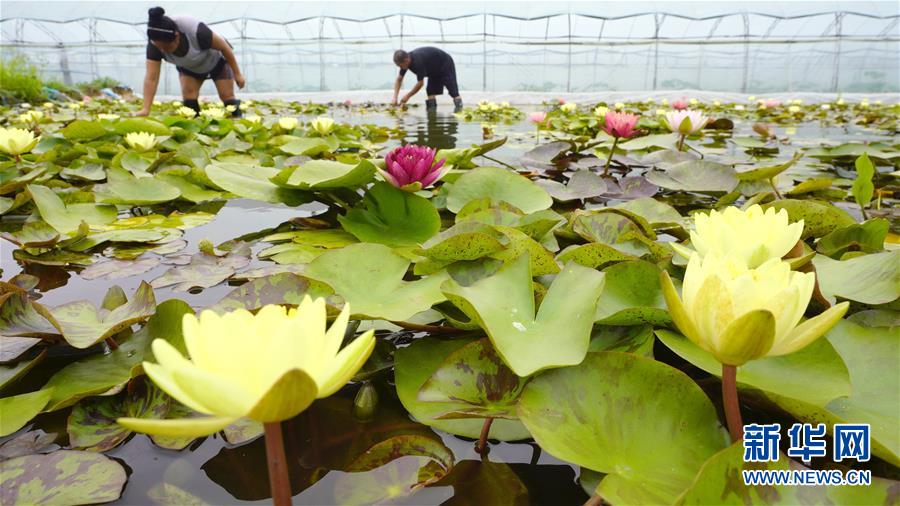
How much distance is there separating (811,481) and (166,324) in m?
0.62

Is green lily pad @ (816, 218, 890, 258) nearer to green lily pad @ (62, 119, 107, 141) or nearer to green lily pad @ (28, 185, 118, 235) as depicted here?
green lily pad @ (28, 185, 118, 235)

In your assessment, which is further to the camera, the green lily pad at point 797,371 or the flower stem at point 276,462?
the green lily pad at point 797,371

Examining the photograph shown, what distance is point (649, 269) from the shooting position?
63 centimetres

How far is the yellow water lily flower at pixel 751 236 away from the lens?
0.54 m

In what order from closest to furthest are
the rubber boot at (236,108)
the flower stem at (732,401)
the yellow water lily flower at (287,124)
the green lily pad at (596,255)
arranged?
the flower stem at (732,401) < the green lily pad at (596,255) < the yellow water lily flower at (287,124) < the rubber boot at (236,108)

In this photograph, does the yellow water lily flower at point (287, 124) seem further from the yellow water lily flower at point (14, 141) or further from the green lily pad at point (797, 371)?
the green lily pad at point (797, 371)

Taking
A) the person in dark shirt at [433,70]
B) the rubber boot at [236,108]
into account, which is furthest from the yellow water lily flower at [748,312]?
the person in dark shirt at [433,70]

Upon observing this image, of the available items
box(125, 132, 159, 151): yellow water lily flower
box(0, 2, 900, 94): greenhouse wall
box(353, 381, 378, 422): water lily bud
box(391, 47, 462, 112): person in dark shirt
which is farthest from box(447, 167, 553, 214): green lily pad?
box(0, 2, 900, 94): greenhouse wall

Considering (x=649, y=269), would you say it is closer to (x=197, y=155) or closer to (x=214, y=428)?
(x=214, y=428)

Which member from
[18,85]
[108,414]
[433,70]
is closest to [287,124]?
[108,414]

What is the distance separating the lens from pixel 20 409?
514 mm

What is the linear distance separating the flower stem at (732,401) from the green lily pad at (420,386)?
0.17 meters

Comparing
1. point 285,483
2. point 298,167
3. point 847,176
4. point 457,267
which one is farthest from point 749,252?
point 847,176

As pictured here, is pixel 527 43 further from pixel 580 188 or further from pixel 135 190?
pixel 135 190
